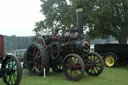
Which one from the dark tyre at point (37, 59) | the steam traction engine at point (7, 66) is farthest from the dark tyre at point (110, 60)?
the steam traction engine at point (7, 66)

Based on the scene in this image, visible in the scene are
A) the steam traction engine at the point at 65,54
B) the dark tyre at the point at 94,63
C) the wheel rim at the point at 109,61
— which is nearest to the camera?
the steam traction engine at the point at 65,54

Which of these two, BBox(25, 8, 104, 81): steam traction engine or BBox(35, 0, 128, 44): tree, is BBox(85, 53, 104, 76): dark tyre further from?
BBox(35, 0, 128, 44): tree

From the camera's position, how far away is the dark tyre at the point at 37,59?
253 inches

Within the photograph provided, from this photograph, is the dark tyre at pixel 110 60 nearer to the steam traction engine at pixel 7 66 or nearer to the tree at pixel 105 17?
the tree at pixel 105 17

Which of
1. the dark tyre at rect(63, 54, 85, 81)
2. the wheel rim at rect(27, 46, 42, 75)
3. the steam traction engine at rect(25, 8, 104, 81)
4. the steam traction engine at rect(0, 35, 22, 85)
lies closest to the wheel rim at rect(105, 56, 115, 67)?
the steam traction engine at rect(25, 8, 104, 81)

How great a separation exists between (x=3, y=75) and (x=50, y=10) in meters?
14.3

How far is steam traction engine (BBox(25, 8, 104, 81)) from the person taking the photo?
587 cm

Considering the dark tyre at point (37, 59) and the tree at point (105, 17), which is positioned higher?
the tree at point (105, 17)

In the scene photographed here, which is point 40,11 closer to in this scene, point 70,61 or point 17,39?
point 17,39

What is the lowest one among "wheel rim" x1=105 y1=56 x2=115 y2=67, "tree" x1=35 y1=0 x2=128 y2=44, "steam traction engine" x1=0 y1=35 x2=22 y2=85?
"wheel rim" x1=105 y1=56 x2=115 y2=67

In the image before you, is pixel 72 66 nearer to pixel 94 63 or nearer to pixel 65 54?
pixel 65 54

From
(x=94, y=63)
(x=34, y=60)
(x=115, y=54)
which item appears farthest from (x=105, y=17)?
Answer: (x=34, y=60)

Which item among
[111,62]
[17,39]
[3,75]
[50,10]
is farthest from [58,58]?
[17,39]

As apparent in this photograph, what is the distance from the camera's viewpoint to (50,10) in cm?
1847
